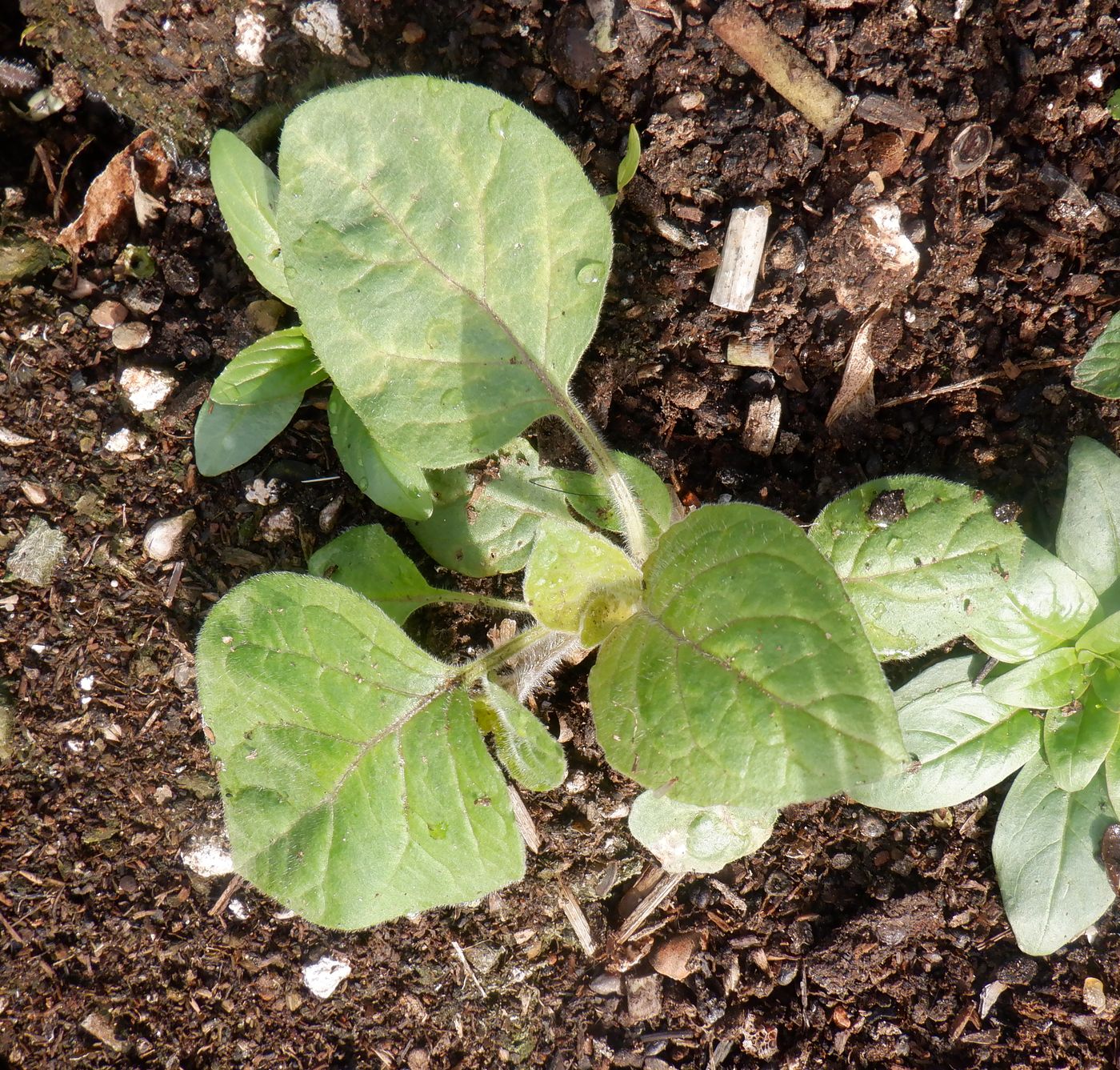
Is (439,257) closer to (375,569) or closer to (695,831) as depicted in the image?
(375,569)

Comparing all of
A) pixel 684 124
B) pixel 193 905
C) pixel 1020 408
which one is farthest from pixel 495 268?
pixel 193 905

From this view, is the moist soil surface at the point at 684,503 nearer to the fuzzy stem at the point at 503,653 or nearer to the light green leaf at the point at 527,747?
the fuzzy stem at the point at 503,653

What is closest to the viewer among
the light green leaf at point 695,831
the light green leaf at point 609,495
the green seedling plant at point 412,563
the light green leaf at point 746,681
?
the light green leaf at point 746,681

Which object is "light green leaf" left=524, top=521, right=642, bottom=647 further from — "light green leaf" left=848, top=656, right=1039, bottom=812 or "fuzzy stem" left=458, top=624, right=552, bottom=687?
"light green leaf" left=848, top=656, right=1039, bottom=812

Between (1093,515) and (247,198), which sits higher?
(247,198)

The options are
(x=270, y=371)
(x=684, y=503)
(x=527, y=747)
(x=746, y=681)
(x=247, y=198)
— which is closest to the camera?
(x=746, y=681)

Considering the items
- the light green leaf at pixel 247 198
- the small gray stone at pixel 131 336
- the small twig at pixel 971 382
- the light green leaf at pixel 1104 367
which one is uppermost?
the light green leaf at pixel 247 198

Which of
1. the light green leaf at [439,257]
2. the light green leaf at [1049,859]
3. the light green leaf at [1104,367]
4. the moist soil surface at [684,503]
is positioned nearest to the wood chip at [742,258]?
the moist soil surface at [684,503]

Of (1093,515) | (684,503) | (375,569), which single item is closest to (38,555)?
→ (375,569)
